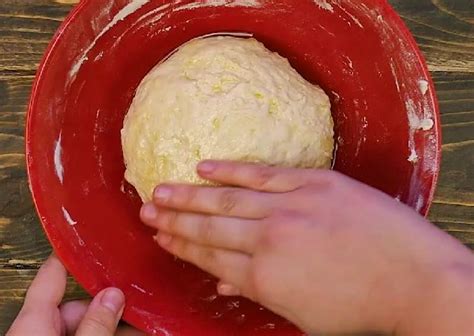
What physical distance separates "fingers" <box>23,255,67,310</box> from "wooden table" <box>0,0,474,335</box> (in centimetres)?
6

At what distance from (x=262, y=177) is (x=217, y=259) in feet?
0.40

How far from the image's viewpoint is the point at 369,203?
2.72ft

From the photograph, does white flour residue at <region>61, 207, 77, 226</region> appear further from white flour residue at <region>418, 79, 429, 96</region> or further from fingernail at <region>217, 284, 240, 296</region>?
white flour residue at <region>418, 79, 429, 96</region>

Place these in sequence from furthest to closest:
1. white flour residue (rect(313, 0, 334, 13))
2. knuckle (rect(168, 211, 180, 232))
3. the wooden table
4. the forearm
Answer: the wooden table, white flour residue (rect(313, 0, 334, 13)), knuckle (rect(168, 211, 180, 232)), the forearm

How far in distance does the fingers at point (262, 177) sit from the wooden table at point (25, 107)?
397 mm

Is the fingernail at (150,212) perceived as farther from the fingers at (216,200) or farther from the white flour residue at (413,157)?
the white flour residue at (413,157)

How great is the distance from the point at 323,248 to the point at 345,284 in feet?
0.17

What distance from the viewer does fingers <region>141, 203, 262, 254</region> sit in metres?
0.84

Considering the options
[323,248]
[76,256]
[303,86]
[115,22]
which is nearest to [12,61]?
[115,22]

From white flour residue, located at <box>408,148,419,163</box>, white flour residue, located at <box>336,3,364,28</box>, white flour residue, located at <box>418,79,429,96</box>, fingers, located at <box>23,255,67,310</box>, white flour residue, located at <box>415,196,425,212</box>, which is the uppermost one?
white flour residue, located at <box>336,3,364,28</box>

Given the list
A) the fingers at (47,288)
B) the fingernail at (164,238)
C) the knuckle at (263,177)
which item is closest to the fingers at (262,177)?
the knuckle at (263,177)

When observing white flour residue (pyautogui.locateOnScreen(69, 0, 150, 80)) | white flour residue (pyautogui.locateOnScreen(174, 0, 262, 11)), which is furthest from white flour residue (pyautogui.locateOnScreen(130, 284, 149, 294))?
white flour residue (pyautogui.locateOnScreen(174, 0, 262, 11))

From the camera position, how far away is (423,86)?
3.16 ft

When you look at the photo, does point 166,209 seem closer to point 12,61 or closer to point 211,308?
point 211,308
